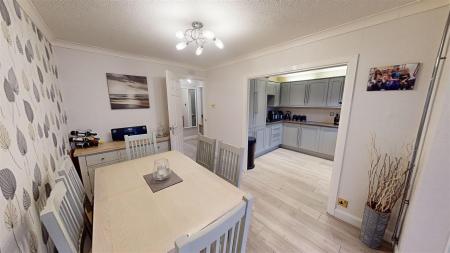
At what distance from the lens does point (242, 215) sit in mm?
690

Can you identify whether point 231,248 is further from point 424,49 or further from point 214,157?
point 424,49

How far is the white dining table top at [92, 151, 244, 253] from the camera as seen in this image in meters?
0.80

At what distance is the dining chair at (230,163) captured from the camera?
153 cm

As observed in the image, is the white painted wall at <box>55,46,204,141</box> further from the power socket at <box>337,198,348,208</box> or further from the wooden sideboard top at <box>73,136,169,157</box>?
the power socket at <box>337,198,348,208</box>

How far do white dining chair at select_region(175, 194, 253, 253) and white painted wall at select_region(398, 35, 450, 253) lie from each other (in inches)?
55.0

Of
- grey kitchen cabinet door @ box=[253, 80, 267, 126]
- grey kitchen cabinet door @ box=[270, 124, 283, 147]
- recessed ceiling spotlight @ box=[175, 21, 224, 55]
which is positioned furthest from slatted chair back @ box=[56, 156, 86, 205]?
grey kitchen cabinet door @ box=[270, 124, 283, 147]

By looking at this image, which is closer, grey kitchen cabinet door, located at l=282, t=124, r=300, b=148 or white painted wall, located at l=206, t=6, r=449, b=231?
white painted wall, located at l=206, t=6, r=449, b=231

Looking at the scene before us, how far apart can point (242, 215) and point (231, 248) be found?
0.55 feet

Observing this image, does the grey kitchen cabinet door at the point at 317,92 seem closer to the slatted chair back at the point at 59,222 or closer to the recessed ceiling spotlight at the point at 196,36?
the recessed ceiling spotlight at the point at 196,36

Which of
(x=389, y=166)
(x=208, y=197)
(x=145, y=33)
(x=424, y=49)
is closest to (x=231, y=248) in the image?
(x=208, y=197)

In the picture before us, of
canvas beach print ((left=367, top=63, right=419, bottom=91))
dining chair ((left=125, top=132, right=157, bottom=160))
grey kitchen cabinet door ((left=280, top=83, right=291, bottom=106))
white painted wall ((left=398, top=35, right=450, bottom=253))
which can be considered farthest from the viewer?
grey kitchen cabinet door ((left=280, top=83, right=291, bottom=106))

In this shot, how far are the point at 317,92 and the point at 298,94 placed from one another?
0.46 metres

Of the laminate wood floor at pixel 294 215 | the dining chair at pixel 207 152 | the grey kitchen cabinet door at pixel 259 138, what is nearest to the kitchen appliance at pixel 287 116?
the grey kitchen cabinet door at pixel 259 138

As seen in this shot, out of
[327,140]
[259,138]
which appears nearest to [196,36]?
[259,138]
